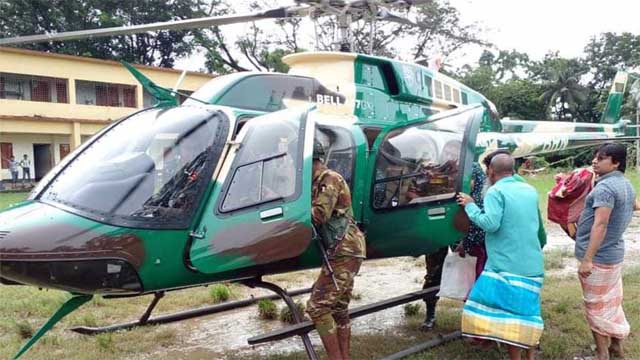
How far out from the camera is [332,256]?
3852mm

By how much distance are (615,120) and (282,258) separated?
950 centimetres

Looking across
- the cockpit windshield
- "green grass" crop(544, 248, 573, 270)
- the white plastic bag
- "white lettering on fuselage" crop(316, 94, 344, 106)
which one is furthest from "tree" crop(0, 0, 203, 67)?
the white plastic bag

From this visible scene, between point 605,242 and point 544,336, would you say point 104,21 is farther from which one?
point 605,242

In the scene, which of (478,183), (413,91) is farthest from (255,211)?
(413,91)

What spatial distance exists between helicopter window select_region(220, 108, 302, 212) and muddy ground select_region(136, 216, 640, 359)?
1.72m

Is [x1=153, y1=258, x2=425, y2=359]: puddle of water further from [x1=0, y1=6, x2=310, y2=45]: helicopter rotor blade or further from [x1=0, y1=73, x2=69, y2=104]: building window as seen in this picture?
[x1=0, y1=73, x2=69, y2=104]: building window

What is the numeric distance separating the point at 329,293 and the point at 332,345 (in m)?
0.35

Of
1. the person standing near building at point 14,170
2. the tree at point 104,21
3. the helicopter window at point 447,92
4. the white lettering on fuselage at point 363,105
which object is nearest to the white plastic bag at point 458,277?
the white lettering on fuselage at point 363,105

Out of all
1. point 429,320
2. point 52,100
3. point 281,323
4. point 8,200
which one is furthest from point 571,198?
point 52,100

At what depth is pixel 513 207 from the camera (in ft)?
12.2

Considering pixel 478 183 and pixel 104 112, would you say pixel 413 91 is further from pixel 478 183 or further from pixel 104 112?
pixel 104 112

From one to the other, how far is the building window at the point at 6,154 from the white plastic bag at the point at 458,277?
26208 millimetres

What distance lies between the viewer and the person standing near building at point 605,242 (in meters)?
4.08

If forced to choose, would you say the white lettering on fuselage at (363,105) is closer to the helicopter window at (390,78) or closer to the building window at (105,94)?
the helicopter window at (390,78)
